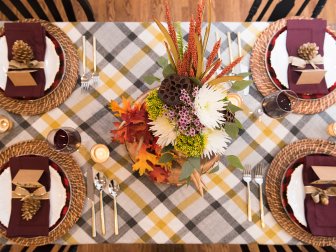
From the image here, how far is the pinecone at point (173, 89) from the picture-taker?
75cm

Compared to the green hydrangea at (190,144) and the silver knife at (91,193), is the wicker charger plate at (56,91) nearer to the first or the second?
the silver knife at (91,193)

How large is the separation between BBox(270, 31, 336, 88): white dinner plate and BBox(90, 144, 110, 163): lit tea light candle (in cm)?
72

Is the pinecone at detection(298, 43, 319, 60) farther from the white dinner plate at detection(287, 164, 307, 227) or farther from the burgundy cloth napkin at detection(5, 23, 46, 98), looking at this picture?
the burgundy cloth napkin at detection(5, 23, 46, 98)

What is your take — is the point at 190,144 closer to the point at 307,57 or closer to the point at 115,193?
the point at 115,193

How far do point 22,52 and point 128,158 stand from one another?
0.56 meters

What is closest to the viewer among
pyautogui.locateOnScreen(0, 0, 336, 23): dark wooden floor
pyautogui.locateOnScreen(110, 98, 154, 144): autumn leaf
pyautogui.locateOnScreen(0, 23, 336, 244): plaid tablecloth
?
pyautogui.locateOnScreen(110, 98, 154, 144): autumn leaf

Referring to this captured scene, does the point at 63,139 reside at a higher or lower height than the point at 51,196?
higher

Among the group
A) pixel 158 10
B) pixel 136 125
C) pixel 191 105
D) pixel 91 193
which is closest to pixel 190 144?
pixel 191 105

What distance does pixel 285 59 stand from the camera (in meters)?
1.22

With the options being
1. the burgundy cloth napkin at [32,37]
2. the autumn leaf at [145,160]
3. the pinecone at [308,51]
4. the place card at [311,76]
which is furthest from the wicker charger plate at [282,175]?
the burgundy cloth napkin at [32,37]

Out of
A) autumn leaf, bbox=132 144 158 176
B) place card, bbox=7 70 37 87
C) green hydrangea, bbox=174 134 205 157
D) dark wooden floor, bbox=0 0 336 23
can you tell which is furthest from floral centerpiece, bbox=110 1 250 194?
dark wooden floor, bbox=0 0 336 23

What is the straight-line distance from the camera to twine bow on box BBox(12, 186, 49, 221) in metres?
1.09

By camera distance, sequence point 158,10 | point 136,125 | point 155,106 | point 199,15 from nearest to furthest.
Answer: point 199,15 < point 155,106 < point 136,125 < point 158,10

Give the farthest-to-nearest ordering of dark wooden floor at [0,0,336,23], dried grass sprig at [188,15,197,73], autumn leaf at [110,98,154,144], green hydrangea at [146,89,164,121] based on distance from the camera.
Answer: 1. dark wooden floor at [0,0,336,23]
2. autumn leaf at [110,98,154,144]
3. green hydrangea at [146,89,164,121]
4. dried grass sprig at [188,15,197,73]
